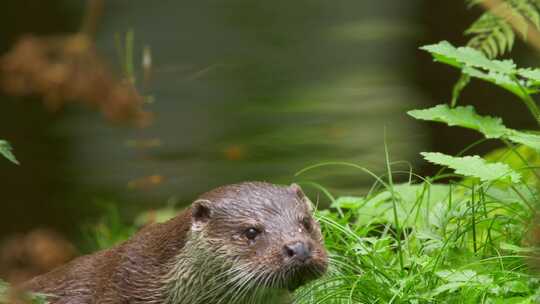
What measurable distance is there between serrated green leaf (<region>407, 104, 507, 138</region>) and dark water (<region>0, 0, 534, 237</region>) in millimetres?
4374

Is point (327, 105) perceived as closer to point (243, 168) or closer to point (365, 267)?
point (243, 168)

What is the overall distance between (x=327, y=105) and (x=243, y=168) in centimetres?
168

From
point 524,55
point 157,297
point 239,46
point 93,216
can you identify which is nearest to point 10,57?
point 157,297

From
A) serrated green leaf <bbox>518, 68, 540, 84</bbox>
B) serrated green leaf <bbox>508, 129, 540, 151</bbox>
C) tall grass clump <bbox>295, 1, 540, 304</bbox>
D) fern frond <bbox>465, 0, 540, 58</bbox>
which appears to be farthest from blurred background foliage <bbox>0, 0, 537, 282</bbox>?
serrated green leaf <bbox>508, 129, 540, 151</bbox>

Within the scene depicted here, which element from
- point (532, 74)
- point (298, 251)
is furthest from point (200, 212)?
point (532, 74)

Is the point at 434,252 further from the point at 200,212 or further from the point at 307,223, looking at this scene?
the point at 200,212

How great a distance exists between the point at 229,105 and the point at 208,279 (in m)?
7.96

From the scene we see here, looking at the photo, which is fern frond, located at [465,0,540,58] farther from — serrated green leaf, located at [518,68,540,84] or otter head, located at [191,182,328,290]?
otter head, located at [191,182,328,290]

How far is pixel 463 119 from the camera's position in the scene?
4.64 m

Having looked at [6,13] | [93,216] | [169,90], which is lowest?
[93,216]

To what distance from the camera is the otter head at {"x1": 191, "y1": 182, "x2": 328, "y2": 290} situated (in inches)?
157

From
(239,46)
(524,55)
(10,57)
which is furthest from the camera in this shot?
(239,46)

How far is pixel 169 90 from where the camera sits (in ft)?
40.4

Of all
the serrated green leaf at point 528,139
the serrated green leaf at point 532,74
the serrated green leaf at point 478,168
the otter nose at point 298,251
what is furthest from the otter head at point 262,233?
the serrated green leaf at point 532,74
